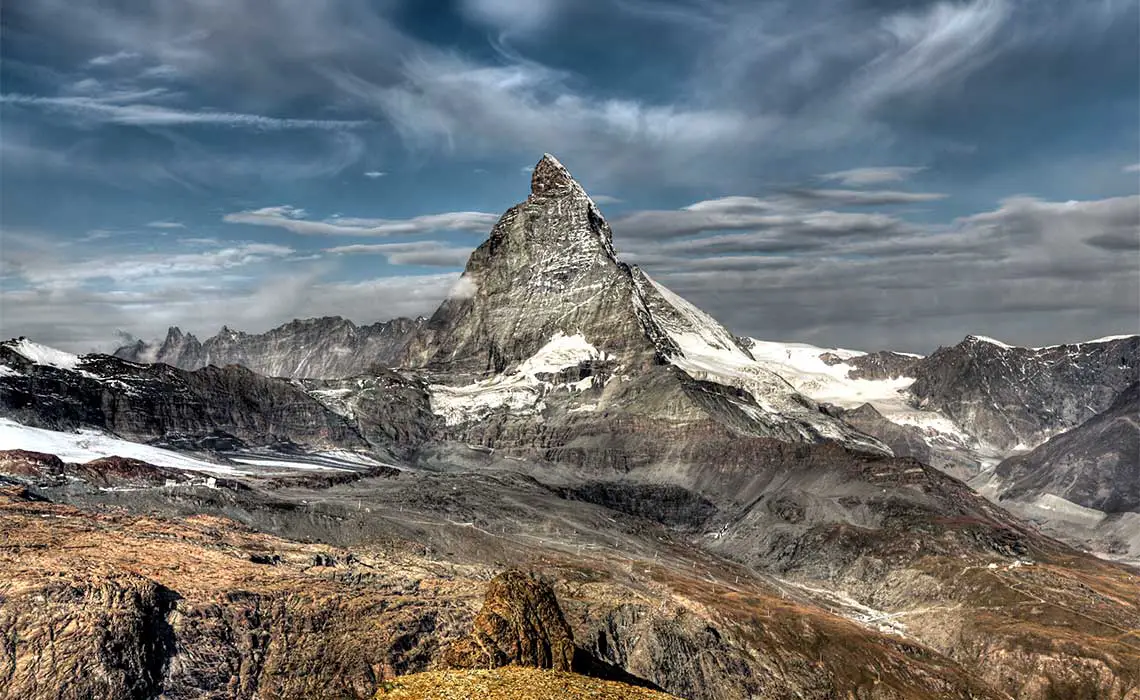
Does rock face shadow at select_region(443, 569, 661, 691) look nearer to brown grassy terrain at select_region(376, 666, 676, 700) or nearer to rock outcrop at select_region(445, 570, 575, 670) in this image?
rock outcrop at select_region(445, 570, 575, 670)

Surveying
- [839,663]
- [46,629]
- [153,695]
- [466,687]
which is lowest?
[839,663]

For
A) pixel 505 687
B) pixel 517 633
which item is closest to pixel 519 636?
pixel 517 633

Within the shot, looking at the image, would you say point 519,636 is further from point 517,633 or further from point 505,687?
point 505,687

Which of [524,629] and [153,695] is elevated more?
[524,629]

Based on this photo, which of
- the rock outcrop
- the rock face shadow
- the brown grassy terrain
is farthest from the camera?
the rock face shadow

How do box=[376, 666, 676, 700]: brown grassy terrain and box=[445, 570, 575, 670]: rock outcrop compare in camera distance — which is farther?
box=[445, 570, 575, 670]: rock outcrop

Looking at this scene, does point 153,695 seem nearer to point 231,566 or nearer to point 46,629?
point 46,629

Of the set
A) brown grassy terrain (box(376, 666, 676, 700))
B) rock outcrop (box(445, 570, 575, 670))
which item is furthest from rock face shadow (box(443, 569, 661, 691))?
brown grassy terrain (box(376, 666, 676, 700))

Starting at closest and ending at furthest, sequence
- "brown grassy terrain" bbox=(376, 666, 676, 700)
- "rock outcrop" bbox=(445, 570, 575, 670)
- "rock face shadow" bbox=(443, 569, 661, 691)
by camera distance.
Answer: "brown grassy terrain" bbox=(376, 666, 676, 700) < "rock outcrop" bbox=(445, 570, 575, 670) < "rock face shadow" bbox=(443, 569, 661, 691)

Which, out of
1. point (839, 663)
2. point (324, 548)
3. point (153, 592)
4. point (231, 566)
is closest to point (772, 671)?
point (839, 663)

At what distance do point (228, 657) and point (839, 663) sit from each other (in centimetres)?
13126

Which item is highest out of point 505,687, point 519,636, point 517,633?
point 505,687

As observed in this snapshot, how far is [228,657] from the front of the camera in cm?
10369

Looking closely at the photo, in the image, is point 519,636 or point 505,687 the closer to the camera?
point 505,687
